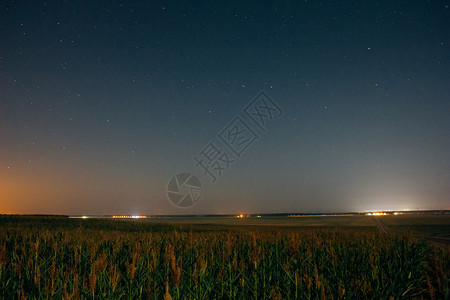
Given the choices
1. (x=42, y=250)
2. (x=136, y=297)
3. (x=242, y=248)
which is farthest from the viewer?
(x=242, y=248)

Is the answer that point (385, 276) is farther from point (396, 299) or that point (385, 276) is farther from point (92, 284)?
point (92, 284)

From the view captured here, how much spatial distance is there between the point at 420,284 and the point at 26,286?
298 inches

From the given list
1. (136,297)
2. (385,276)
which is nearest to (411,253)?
(385,276)

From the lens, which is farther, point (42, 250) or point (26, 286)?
point (42, 250)

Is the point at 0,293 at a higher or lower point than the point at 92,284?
lower

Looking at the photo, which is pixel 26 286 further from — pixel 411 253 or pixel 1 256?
pixel 411 253

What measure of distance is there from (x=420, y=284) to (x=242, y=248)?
4124 millimetres

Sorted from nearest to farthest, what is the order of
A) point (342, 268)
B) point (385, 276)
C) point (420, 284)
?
point (342, 268) < point (385, 276) < point (420, 284)

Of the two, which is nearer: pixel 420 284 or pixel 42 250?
pixel 420 284

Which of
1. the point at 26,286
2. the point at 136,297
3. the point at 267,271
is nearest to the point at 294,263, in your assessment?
the point at 267,271

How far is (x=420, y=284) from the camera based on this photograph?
23.7 feet

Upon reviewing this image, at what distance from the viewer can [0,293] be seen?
458 centimetres

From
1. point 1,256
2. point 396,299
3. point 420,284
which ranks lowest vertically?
point 420,284

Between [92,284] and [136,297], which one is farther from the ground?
[92,284]
